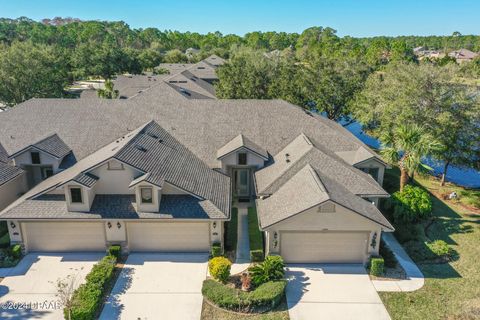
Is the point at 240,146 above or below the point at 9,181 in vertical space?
above

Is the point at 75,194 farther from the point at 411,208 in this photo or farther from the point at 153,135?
the point at 411,208

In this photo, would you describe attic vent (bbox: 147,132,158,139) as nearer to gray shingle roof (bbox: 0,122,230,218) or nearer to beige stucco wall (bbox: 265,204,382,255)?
gray shingle roof (bbox: 0,122,230,218)

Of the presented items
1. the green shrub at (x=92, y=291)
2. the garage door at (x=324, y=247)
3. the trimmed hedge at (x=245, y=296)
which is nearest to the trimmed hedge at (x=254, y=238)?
the garage door at (x=324, y=247)

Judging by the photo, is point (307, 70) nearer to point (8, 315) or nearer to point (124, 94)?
point (124, 94)

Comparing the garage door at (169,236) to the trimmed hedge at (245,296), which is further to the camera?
the garage door at (169,236)

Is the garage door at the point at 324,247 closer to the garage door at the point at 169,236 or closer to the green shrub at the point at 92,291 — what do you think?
the garage door at the point at 169,236

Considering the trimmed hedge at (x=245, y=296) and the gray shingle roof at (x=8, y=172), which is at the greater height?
the gray shingle roof at (x=8, y=172)

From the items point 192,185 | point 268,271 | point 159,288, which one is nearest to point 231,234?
point 192,185

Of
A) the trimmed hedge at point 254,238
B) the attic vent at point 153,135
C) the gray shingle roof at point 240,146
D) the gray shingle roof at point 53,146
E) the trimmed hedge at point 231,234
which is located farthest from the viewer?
the attic vent at point 153,135
